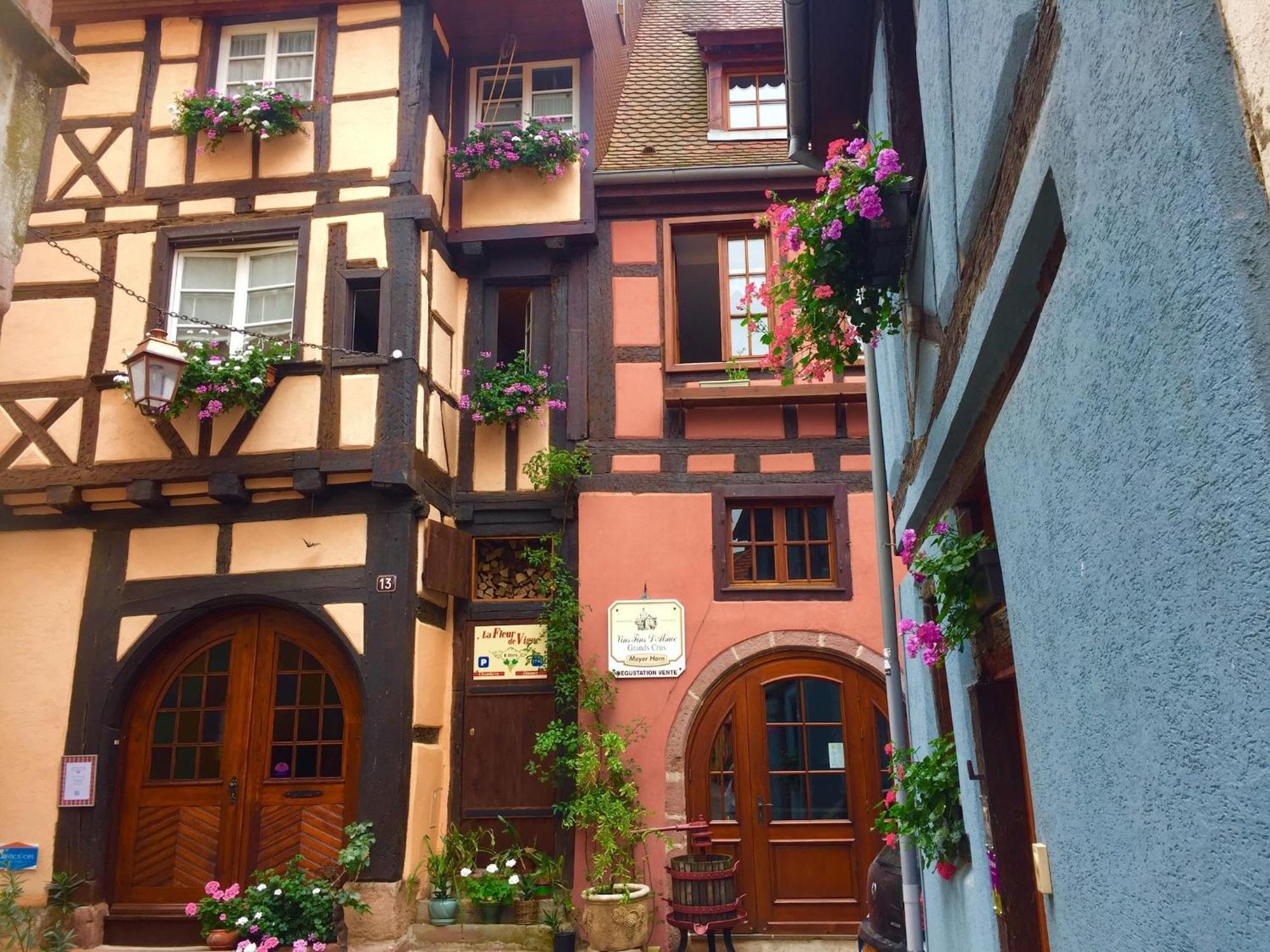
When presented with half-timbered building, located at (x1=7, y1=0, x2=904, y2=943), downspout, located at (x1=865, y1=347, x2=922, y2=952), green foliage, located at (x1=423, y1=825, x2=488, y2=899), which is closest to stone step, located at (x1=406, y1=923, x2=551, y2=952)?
green foliage, located at (x1=423, y1=825, x2=488, y2=899)

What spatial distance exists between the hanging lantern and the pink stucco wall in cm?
329

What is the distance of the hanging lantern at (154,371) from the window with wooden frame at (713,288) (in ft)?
13.4

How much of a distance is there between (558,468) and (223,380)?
268cm

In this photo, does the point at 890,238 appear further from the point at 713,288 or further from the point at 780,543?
the point at 713,288

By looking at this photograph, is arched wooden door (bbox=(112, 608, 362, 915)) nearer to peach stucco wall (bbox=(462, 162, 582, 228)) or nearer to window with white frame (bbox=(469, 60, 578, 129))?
peach stucco wall (bbox=(462, 162, 582, 228))

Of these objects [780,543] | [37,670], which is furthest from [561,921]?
[37,670]

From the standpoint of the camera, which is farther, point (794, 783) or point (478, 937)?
point (794, 783)

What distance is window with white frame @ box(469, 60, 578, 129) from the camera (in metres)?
9.95

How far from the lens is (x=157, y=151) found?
9125mm

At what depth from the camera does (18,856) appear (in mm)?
7844

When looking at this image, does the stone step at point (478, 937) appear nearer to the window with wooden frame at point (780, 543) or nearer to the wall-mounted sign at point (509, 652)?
the wall-mounted sign at point (509, 652)

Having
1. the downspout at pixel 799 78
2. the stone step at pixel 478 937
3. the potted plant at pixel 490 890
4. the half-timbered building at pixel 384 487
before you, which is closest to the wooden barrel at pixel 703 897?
the half-timbered building at pixel 384 487

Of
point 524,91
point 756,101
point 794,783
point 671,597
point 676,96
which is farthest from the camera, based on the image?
point 676,96

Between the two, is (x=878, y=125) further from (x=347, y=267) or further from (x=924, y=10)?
(x=347, y=267)
